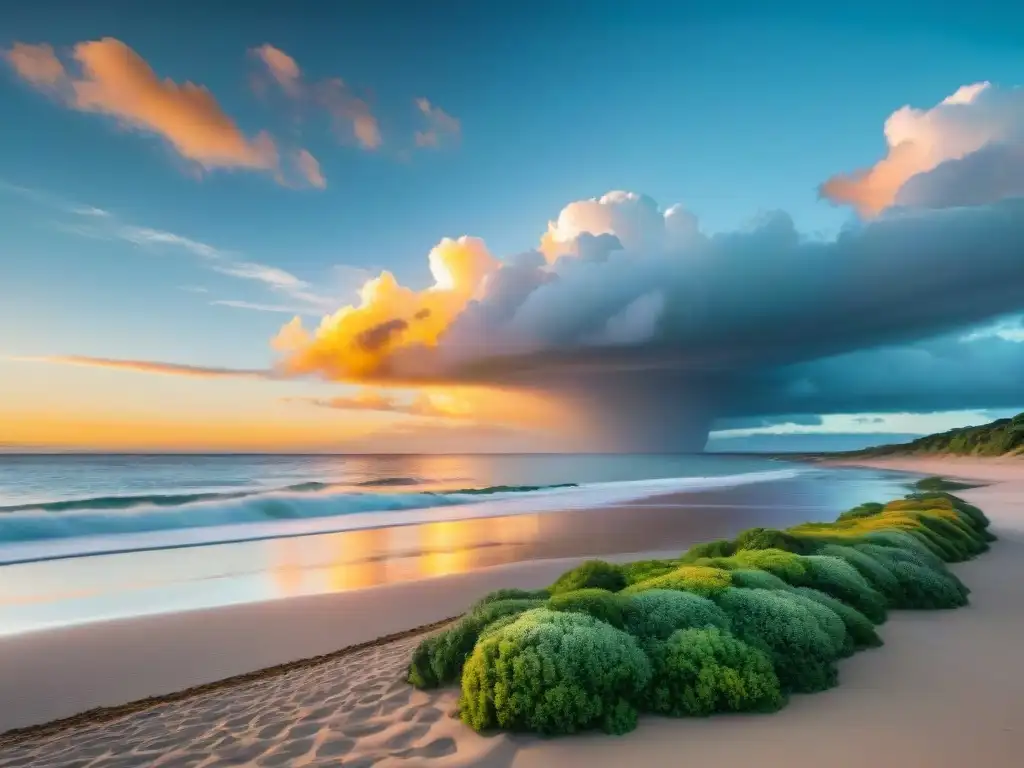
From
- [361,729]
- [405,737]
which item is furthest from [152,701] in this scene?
[405,737]

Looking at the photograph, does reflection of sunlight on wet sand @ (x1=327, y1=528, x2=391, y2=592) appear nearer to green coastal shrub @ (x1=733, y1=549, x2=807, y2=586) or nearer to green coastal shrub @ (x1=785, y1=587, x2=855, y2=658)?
green coastal shrub @ (x1=733, y1=549, x2=807, y2=586)

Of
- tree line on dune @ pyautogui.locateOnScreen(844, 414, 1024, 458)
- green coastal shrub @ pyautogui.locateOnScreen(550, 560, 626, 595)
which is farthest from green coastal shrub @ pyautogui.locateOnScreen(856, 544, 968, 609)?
tree line on dune @ pyautogui.locateOnScreen(844, 414, 1024, 458)

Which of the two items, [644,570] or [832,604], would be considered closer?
[832,604]

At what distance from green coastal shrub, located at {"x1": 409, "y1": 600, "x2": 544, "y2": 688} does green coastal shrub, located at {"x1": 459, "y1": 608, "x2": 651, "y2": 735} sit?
0.83m

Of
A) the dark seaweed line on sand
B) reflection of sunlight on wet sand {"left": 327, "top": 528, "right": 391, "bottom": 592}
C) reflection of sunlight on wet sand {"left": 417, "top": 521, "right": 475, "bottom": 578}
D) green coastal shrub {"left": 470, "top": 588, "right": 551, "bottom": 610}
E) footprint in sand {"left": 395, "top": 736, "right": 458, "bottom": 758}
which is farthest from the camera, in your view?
reflection of sunlight on wet sand {"left": 417, "top": 521, "right": 475, "bottom": 578}

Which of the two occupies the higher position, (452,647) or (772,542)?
(772,542)

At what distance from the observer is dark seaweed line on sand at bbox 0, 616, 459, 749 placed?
6.73 meters

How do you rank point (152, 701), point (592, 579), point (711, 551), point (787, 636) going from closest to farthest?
point (787, 636) → point (152, 701) → point (592, 579) → point (711, 551)

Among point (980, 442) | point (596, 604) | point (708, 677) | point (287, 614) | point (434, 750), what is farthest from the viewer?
point (980, 442)

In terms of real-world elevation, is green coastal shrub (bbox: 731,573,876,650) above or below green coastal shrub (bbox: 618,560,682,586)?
below

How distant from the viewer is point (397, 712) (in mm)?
6156

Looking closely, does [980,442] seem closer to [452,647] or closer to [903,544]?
[903,544]

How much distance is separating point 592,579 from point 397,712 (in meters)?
3.10

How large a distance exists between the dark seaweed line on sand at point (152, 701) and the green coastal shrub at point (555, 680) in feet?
11.8
